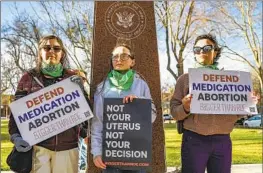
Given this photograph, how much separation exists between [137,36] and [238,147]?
11.4 m

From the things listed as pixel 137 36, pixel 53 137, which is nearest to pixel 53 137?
pixel 53 137

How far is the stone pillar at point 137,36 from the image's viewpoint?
16.9 feet

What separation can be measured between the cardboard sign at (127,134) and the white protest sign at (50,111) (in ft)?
0.71

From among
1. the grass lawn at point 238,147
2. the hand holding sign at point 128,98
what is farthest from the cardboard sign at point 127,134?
the grass lawn at point 238,147

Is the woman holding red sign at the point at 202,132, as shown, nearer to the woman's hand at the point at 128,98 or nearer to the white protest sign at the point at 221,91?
the white protest sign at the point at 221,91

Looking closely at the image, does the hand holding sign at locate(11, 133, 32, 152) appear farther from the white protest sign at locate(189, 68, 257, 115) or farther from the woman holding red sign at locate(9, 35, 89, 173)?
the white protest sign at locate(189, 68, 257, 115)

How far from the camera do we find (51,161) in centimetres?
356

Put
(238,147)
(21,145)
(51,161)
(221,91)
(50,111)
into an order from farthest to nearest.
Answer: (238,147), (221,91), (50,111), (51,161), (21,145)

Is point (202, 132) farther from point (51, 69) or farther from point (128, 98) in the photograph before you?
point (51, 69)

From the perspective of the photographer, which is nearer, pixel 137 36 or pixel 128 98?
pixel 128 98

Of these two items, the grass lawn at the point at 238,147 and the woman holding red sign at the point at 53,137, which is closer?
the woman holding red sign at the point at 53,137

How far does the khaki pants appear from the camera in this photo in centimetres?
353

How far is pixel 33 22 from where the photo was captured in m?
14.2

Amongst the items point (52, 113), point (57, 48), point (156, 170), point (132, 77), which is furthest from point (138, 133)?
point (156, 170)
